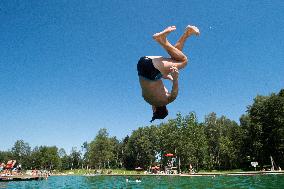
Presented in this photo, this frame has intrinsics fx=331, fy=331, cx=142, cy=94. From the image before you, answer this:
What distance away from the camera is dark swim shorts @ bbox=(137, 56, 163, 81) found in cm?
562

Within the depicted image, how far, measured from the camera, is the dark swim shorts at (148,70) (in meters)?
5.62

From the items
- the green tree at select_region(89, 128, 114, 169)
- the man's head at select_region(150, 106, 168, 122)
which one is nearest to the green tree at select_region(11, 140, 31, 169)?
the green tree at select_region(89, 128, 114, 169)

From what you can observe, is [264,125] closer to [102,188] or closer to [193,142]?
[193,142]

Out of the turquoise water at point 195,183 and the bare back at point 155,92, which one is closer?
the bare back at point 155,92

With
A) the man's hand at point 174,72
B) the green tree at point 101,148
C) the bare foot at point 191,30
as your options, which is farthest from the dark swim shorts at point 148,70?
the green tree at point 101,148

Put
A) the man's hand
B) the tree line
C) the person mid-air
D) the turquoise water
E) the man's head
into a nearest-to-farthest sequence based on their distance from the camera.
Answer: the man's hand, the person mid-air, the man's head, the turquoise water, the tree line

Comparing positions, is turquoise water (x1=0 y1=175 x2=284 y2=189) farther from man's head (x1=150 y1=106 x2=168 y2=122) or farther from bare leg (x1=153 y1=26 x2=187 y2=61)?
bare leg (x1=153 y1=26 x2=187 y2=61)

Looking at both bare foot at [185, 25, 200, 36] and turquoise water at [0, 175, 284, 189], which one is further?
turquoise water at [0, 175, 284, 189]

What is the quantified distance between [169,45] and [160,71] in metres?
0.47

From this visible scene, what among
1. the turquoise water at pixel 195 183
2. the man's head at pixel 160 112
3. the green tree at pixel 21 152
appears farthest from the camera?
the green tree at pixel 21 152

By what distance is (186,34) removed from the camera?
19.1 ft

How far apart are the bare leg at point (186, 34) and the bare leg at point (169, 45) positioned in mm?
171

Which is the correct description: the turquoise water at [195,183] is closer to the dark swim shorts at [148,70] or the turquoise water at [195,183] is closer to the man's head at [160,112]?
the man's head at [160,112]

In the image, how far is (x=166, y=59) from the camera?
5.73m
